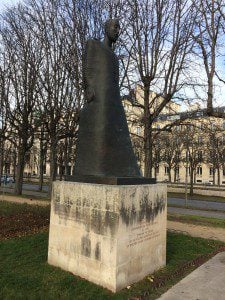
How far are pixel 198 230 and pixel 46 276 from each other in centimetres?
733

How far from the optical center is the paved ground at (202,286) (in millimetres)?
5652

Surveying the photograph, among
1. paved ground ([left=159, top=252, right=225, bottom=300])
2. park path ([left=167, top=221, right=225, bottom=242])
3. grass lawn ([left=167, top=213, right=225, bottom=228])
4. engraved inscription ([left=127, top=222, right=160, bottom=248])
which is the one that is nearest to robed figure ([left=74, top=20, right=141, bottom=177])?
engraved inscription ([left=127, top=222, right=160, bottom=248])

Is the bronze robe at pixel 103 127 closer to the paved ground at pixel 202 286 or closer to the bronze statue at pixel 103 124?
the bronze statue at pixel 103 124

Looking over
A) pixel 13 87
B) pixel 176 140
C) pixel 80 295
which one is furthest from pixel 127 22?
pixel 176 140

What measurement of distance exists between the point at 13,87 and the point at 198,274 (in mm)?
18300

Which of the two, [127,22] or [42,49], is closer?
[127,22]

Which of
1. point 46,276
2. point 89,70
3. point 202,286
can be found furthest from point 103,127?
point 202,286

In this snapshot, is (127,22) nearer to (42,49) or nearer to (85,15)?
(85,15)

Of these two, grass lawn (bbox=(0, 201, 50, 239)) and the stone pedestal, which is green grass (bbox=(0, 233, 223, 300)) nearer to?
the stone pedestal

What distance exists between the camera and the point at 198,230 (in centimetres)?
1233

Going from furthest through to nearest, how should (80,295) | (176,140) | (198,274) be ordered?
1. (176,140)
2. (198,274)
3. (80,295)

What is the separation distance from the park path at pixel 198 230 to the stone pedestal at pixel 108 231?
174 inches

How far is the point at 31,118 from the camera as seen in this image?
2272cm

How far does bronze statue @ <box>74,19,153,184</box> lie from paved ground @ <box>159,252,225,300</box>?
215cm
